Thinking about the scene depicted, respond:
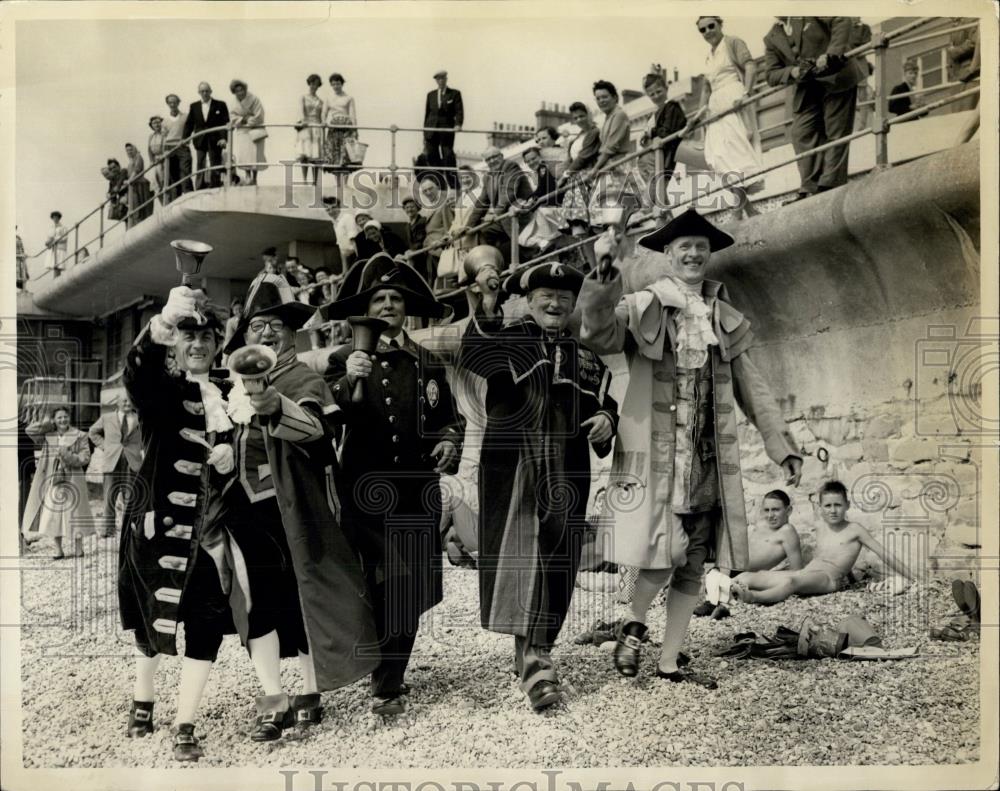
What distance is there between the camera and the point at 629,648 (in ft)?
22.2

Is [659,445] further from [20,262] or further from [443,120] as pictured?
[20,262]


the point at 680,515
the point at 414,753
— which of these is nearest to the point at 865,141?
the point at 680,515

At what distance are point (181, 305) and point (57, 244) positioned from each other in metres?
0.92

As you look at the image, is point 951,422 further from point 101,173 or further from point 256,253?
point 101,173

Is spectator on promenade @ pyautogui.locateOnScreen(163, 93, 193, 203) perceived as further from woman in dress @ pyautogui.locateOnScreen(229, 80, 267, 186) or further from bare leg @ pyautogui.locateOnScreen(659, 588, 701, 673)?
bare leg @ pyautogui.locateOnScreen(659, 588, 701, 673)

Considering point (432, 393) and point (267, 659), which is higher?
point (432, 393)

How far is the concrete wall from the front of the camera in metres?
6.93

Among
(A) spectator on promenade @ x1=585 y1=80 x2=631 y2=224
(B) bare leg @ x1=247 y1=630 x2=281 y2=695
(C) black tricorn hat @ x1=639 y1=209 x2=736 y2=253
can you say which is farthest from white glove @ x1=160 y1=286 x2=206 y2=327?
(C) black tricorn hat @ x1=639 y1=209 x2=736 y2=253

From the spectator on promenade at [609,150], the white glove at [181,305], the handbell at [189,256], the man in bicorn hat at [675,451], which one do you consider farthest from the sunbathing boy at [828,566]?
the handbell at [189,256]

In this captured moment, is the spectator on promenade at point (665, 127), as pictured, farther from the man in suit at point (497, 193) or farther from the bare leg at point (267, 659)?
the bare leg at point (267, 659)

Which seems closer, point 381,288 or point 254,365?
point 254,365

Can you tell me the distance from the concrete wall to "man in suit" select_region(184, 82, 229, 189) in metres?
2.17

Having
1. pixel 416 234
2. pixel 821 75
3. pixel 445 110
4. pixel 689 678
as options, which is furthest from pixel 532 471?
pixel 821 75

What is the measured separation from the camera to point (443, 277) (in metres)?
7.07
